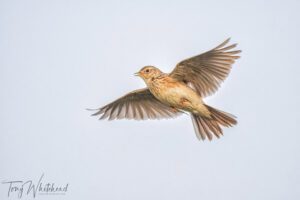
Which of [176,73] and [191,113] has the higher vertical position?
[176,73]

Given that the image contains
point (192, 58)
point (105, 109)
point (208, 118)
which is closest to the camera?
point (192, 58)

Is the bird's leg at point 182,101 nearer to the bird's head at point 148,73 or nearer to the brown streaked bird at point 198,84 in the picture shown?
the brown streaked bird at point 198,84

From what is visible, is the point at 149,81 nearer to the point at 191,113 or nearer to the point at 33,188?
the point at 191,113

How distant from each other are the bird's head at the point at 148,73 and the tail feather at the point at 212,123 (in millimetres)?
998

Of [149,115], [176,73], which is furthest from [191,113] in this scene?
[149,115]

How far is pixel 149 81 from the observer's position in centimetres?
673

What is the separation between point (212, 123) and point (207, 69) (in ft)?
3.03

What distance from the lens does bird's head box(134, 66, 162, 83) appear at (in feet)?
22.1

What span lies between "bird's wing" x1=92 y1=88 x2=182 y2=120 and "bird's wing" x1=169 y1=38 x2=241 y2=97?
99 cm

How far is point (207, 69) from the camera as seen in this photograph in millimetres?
6797

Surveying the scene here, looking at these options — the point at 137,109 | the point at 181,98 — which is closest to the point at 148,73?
the point at 181,98

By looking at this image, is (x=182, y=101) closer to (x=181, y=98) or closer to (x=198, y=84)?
(x=181, y=98)

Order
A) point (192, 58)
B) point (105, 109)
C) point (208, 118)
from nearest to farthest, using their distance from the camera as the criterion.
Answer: point (192, 58) < point (208, 118) < point (105, 109)

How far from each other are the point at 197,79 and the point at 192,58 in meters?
0.59
